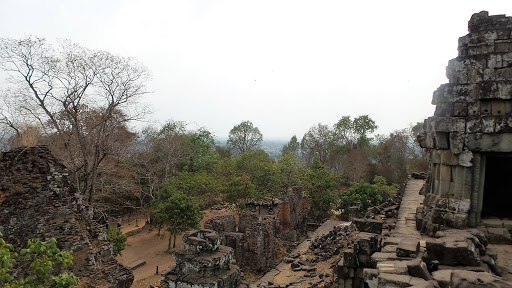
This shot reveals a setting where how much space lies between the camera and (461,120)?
20.1ft

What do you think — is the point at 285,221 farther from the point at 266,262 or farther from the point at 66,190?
the point at 66,190

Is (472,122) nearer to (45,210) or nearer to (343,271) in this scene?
(343,271)

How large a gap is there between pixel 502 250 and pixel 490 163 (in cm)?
329

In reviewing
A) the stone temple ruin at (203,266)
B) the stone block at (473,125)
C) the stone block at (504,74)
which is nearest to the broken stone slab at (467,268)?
the stone block at (473,125)

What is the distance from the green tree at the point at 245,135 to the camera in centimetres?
4409

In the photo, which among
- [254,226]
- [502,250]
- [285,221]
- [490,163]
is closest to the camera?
[502,250]

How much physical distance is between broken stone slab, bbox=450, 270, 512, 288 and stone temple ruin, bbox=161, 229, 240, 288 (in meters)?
4.67

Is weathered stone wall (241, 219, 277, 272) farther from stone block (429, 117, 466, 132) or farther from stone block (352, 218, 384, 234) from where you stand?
stone block (429, 117, 466, 132)

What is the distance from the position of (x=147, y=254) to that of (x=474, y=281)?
720 inches

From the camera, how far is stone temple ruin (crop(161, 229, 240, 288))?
6.89 meters

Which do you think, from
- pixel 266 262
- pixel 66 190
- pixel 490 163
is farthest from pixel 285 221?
pixel 66 190

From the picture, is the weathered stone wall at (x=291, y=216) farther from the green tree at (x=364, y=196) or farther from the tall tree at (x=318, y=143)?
the tall tree at (x=318, y=143)

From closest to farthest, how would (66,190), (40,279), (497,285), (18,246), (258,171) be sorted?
(497,285) < (40,279) < (18,246) < (66,190) < (258,171)

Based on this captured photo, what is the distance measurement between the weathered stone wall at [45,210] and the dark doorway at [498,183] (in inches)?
374
